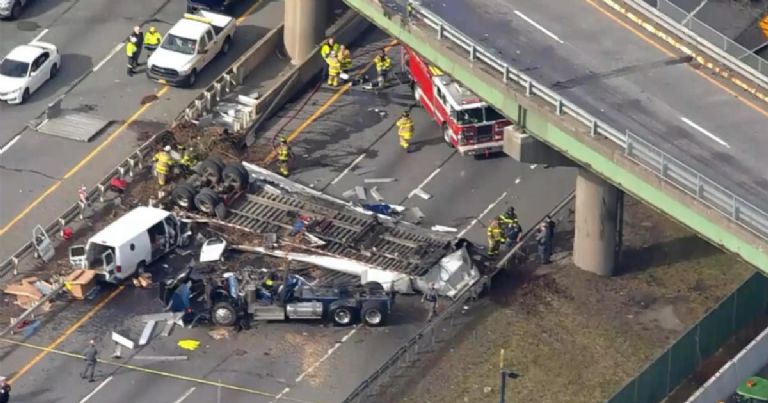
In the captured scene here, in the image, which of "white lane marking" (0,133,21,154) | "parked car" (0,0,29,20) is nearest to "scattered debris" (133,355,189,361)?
"white lane marking" (0,133,21,154)

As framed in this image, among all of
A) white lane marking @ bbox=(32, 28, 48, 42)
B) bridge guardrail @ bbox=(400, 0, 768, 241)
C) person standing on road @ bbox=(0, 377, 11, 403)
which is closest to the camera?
bridge guardrail @ bbox=(400, 0, 768, 241)

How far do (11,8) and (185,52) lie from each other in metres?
7.34

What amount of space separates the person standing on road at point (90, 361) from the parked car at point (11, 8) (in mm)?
19895

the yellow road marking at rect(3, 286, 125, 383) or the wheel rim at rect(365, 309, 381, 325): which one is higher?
the wheel rim at rect(365, 309, 381, 325)

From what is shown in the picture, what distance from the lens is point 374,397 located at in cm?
6900

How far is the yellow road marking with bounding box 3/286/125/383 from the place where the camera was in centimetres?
6994

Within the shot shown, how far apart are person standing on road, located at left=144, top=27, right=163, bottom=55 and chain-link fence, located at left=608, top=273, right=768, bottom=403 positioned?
2364 cm

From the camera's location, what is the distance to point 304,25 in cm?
8456

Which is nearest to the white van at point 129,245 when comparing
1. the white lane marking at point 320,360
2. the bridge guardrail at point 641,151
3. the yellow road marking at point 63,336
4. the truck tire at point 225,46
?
the yellow road marking at point 63,336

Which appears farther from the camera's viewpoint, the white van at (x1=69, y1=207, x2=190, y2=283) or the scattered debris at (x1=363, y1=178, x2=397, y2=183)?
the scattered debris at (x1=363, y1=178, x2=397, y2=183)

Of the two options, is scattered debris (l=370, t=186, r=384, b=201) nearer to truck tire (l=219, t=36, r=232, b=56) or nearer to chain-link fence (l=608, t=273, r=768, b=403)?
truck tire (l=219, t=36, r=232, b=56)

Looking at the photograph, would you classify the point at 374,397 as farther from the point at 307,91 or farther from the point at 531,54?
the point at 307,91

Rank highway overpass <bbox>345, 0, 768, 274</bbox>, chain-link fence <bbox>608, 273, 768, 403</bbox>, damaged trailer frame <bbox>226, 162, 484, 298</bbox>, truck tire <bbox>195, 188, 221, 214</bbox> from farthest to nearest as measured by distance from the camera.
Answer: truck tire <bbox>195, 188, 221, 214</bbox>
damaged trailer frame <bbox>226, 162, 484, 298</bbox>
chain-link fence <bbox>608, 273, 768, 403</bbox>
highway overpass <bbox>345, 0, 768, 274</bbox>

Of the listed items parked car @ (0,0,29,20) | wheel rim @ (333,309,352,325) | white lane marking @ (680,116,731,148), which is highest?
white lane marking @ (680,116,731,148)
